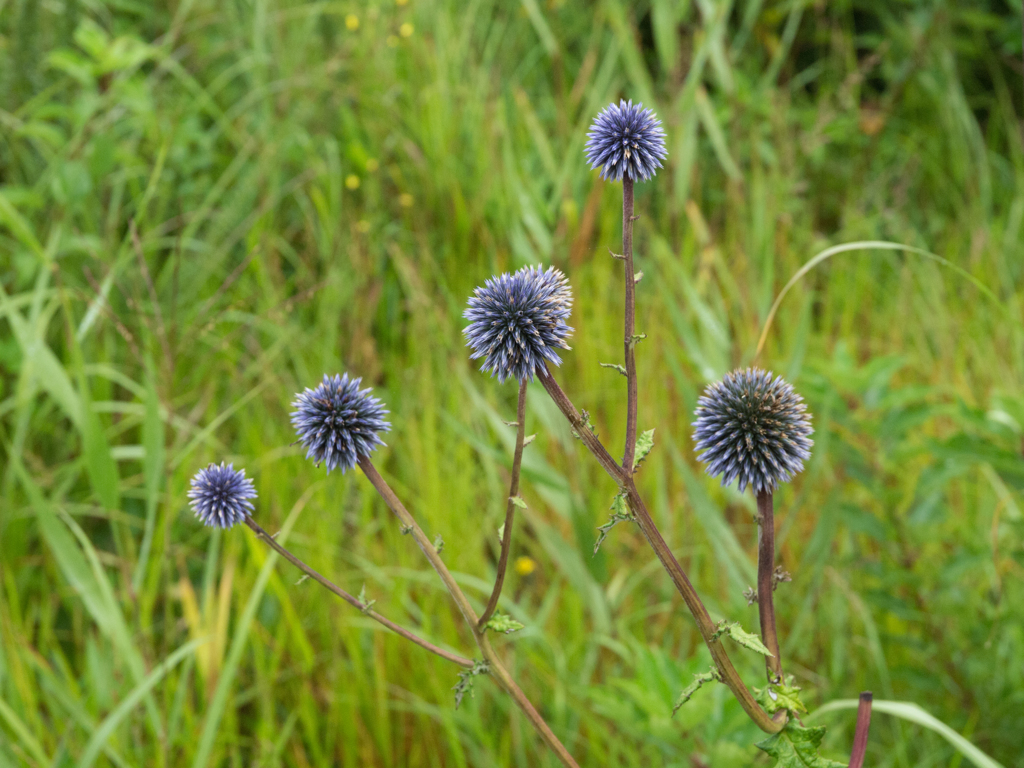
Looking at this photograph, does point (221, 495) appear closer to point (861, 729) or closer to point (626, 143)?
point (626, 143)

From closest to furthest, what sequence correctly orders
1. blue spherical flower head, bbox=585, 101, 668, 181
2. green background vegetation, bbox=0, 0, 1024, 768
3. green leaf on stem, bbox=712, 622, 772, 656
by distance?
green leaf on stem, bbox=712, 622, 772, 656, blue spherical flower head, bbox=585, 101, 668, 181, green background vegetation, bbox=0, 0, 1024, 768

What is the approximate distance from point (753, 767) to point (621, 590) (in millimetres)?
822

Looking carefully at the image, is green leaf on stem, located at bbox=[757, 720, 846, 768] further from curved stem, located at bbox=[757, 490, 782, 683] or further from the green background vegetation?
the green background vegetation

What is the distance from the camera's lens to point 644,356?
2.98 meters

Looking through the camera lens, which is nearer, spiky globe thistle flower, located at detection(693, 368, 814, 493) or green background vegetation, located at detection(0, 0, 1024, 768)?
spiky globe thistle flower, located at detection(693, 368, 814, 493)

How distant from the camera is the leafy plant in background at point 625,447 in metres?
0.83

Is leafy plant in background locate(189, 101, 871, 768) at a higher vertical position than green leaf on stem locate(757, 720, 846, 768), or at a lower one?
higher

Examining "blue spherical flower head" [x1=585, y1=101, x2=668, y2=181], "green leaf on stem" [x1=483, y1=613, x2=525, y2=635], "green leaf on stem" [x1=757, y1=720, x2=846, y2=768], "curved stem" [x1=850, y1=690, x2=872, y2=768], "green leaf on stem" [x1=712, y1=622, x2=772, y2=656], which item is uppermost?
"blue spherical flower head" [x1=585, y1=101, x2=668, y2=181]

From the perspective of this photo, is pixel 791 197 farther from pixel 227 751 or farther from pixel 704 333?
pixel 227 751

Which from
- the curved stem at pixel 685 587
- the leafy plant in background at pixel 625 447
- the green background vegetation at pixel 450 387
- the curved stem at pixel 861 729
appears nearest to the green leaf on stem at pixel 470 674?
the leafy plant in background at pixel 625 447

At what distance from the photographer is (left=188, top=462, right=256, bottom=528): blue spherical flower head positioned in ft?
3.21

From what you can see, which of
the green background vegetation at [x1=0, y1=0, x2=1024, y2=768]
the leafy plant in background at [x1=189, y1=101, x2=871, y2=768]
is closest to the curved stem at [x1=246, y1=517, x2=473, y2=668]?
the leafy plant in background at [x1=189, y1=101, x2=871, y2=768]

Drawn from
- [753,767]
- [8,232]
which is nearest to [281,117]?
[8,232]

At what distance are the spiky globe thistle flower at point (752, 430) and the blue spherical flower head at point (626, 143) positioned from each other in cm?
25
